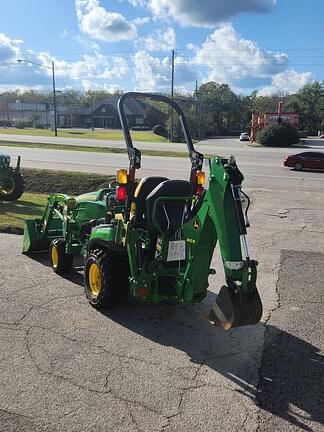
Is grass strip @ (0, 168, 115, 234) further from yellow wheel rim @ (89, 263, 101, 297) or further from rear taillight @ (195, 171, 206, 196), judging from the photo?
rear taillight @ (195, 171, 206, 196)

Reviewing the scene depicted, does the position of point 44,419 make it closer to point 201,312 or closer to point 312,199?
point 201,312

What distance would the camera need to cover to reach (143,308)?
18.3ft

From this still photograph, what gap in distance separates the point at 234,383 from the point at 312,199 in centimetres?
1278

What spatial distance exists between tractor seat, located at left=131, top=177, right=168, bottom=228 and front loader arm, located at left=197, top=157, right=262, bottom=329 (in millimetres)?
1158

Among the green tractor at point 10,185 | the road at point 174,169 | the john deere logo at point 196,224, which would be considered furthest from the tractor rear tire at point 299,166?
the john deere logo at point 196,224

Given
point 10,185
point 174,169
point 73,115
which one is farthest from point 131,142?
point 73,115

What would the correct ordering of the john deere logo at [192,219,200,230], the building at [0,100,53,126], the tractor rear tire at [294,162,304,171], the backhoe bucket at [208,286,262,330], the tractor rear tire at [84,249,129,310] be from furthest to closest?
the building at [0,100,53,126]
the tractor rear tire at [294,162,304,171]
the tractor rear tire at [84,249,129,310]
the john deere logo at [192,219,200,230]
the backhoe bucket at [208,286,262,330]

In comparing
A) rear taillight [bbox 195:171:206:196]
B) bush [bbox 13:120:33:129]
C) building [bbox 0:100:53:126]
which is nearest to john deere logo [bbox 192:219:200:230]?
rear taillight [bbox 195:171:206:196]

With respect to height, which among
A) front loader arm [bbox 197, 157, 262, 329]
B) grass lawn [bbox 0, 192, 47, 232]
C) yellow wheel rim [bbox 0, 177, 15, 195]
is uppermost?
front loader arm [bbox 197, 157, 262, 329]

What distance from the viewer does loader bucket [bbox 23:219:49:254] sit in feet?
25.1

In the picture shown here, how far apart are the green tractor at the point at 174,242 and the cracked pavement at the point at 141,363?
42 centimetres

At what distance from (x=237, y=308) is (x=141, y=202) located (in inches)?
67.7

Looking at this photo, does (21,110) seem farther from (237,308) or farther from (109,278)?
(237,308)

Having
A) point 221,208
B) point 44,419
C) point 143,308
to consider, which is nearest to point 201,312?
point 143,308
